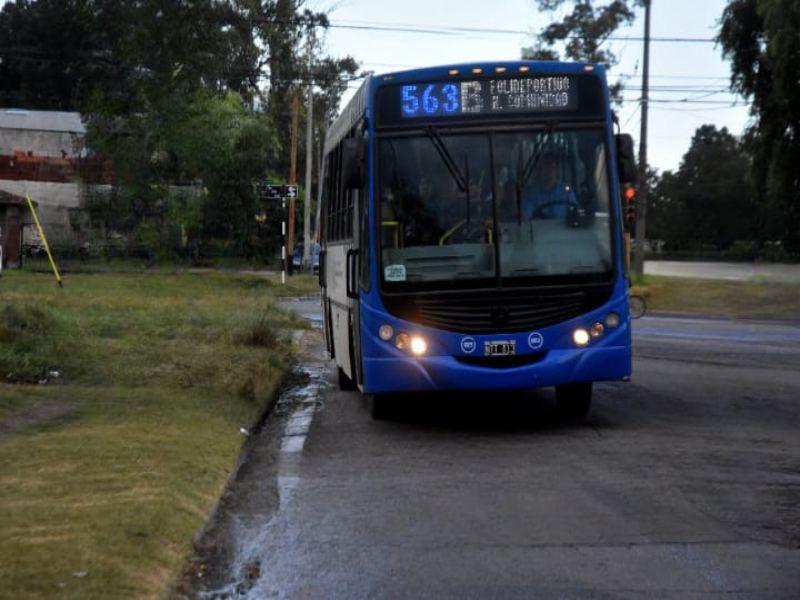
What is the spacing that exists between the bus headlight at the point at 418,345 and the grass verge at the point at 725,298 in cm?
2084

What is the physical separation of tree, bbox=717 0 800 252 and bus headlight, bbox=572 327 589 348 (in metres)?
27.1

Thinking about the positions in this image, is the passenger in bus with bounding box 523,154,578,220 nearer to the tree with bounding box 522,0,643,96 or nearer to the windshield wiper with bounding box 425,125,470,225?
the windshield wiper with bounding box 425,125,470,225

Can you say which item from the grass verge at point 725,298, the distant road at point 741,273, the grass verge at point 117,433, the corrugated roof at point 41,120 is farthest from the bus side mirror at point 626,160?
the corrugated roof at point 41,120

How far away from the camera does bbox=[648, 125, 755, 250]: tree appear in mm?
96625

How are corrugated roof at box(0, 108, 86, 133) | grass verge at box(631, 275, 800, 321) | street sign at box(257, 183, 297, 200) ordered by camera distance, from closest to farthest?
Result: grass verge at box(631, 275, 800, 321)
street sign at box(257, 183, 297, 200)
corrugated roof at box(0, 108, 86, 133)

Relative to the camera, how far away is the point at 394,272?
10188 mm

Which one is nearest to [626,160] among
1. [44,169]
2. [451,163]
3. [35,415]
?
[451,163]

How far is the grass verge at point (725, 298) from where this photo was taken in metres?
30.1

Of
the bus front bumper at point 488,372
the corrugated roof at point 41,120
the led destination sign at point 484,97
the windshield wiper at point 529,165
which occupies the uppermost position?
the corrugated roof at point 41,120

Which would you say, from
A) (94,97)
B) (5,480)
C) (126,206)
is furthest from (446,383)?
(126,206)

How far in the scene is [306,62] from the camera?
51.1 meters

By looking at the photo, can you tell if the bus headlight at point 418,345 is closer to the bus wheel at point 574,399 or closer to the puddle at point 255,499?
the puddle at point 255,499

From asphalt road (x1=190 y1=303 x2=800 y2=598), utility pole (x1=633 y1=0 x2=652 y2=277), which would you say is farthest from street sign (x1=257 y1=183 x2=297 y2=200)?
asphalt road (x1=190 y1=303 x2=800 y2=598)

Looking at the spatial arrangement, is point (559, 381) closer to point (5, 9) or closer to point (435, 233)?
point (435, 233)
